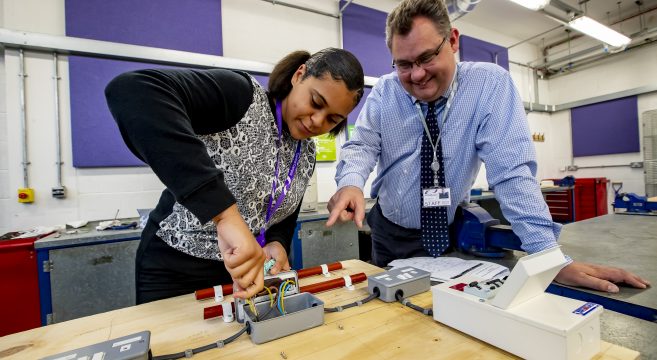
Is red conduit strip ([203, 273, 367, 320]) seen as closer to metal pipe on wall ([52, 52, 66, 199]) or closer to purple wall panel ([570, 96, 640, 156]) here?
metal pipe on wall ([52, 52, 66, 199])

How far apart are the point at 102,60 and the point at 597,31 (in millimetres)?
5698

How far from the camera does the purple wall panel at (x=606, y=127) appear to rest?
16.6 feet

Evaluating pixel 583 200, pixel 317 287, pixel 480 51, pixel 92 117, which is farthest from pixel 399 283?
pixel 583 200

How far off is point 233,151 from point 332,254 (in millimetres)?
1904

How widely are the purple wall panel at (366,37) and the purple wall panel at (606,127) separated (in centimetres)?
433

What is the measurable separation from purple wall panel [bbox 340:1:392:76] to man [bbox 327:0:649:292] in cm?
247

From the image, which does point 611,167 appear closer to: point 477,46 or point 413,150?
point 477,46

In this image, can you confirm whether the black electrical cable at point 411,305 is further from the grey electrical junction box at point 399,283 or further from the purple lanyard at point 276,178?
the purple lanyard at point 276,178

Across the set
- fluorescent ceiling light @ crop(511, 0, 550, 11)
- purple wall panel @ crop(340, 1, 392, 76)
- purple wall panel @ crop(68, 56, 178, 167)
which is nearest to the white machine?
purple wall panel @ crop(68, 56, 178, 167)

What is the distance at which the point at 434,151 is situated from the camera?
118 centimetres

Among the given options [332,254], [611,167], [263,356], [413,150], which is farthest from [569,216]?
[263,356]

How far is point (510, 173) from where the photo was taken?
0.99 metres

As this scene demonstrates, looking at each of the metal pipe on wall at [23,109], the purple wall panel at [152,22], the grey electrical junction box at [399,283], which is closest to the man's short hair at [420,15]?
the grey electrical junction box at [399,283]

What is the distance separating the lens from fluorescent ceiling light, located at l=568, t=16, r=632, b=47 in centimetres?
381
